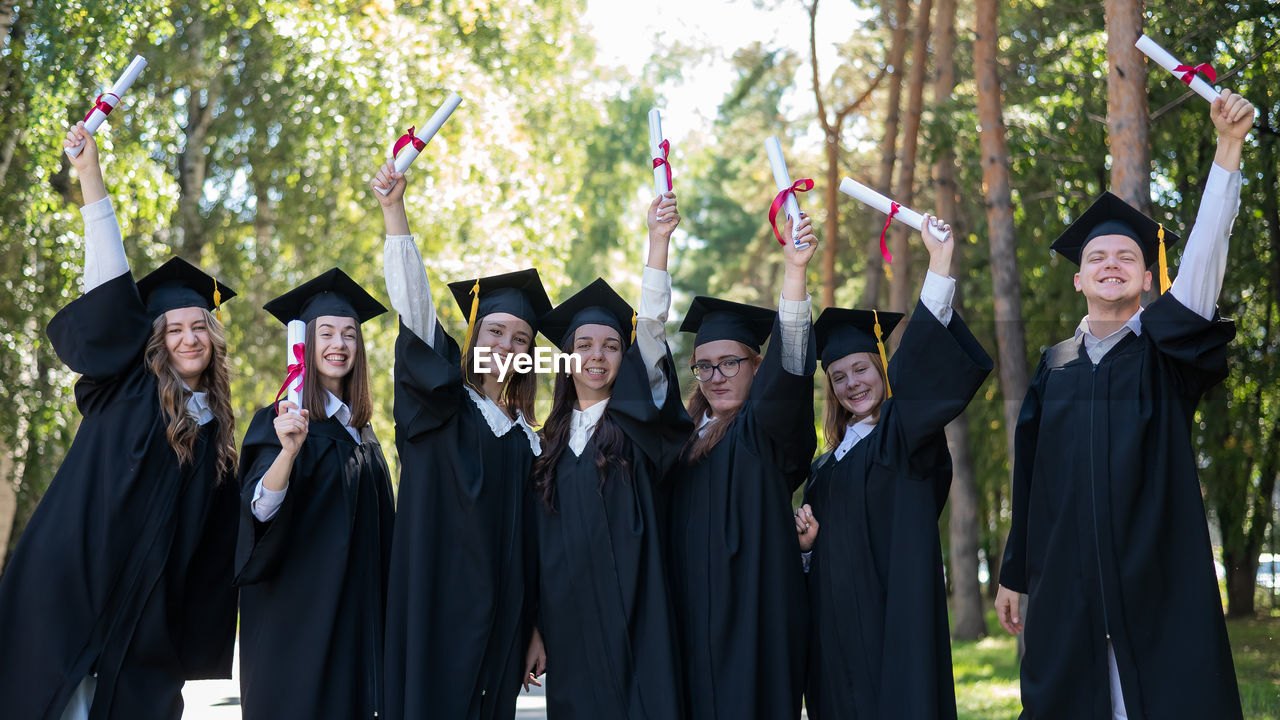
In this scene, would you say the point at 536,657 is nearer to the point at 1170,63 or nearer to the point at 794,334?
the point at 794,334

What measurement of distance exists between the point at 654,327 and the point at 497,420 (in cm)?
78

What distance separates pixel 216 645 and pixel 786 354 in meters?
2.75

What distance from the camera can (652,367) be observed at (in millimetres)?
4938

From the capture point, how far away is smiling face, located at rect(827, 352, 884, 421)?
17.4ft

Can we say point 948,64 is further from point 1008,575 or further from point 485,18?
point 1008,575

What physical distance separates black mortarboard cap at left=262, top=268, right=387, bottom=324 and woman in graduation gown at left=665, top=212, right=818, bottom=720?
1.62 metres

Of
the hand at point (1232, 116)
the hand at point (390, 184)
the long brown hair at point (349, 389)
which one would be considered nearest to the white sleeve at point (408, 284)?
the hand at point (390, 184)

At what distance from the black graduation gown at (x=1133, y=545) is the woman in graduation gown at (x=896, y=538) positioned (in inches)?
15.3

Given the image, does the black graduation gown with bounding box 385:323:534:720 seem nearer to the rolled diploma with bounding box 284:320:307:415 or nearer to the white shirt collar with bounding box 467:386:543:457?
the white shirt collar with bounding box 467:386:543:457

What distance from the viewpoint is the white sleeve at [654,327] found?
16.0ft

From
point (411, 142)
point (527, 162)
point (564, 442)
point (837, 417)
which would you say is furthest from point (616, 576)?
point (527, 162)

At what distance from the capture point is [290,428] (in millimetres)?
4500

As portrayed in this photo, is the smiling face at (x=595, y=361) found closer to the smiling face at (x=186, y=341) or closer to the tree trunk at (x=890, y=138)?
the smiling face at (x=186, y=341)

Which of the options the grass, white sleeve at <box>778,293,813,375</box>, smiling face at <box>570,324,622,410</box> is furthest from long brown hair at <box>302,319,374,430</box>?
the grass
